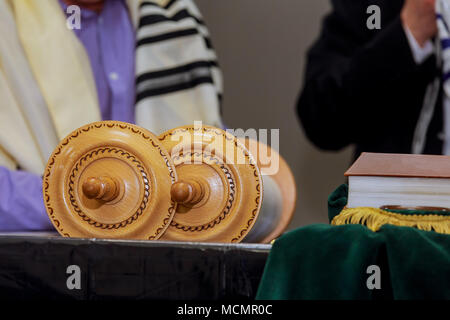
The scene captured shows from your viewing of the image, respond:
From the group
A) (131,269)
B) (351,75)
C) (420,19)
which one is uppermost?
(420,19)

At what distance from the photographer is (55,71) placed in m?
1.07

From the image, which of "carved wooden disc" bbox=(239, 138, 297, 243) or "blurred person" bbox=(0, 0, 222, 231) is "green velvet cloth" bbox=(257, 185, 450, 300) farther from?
"blurred person" bbox=(0, 0, 222, 231)

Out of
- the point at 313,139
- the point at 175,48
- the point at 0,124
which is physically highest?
the point at 175,48


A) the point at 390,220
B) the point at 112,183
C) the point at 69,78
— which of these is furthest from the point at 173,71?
the point at 390,220

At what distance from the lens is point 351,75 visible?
1.27 meters

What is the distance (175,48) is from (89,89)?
236mm

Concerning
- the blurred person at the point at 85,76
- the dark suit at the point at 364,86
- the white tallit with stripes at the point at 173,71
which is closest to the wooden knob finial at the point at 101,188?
the blurred person at the point at 85,76

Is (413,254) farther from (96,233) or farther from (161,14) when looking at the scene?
(161,14)

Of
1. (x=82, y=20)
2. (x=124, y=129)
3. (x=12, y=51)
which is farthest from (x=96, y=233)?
(x=82, y=20)

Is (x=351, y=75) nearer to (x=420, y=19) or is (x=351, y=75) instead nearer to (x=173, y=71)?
(x=420, y=19)

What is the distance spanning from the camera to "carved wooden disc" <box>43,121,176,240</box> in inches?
25.0

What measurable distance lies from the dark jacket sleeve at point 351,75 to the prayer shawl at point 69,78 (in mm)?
243

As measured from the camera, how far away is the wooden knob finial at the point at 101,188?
610 millimetres

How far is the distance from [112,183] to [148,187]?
0.04m
